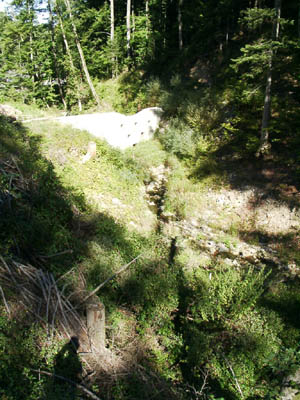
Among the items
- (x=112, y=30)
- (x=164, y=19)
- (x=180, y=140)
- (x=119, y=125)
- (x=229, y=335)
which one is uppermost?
(x=164, y=19)

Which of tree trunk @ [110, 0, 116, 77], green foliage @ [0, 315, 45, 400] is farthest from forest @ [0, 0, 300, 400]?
tree trunk @ [110, 0, 116, 77]

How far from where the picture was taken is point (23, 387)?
8.89ft

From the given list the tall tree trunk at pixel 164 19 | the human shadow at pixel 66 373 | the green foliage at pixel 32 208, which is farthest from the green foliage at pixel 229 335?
the tall tree trunk at pixel 164 19

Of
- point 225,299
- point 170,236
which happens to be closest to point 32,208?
point 225,299

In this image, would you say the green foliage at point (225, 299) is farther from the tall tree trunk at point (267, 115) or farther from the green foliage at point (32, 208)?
the tall tree trunk at point (267, 115)

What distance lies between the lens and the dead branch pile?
10.6 ft

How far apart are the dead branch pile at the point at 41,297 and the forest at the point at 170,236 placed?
0.7 inches

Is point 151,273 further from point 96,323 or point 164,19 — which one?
point 164,19

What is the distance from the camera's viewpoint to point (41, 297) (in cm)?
340

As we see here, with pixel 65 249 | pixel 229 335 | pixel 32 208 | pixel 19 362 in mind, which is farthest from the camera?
pixel 32 208

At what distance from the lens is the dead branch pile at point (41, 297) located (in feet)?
10.6

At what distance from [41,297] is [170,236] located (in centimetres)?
523

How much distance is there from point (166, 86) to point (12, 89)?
12828mm

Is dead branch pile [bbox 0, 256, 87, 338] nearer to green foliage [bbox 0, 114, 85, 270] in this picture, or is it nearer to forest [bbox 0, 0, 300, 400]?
forest [bbox 0, 0, 300, 400]
